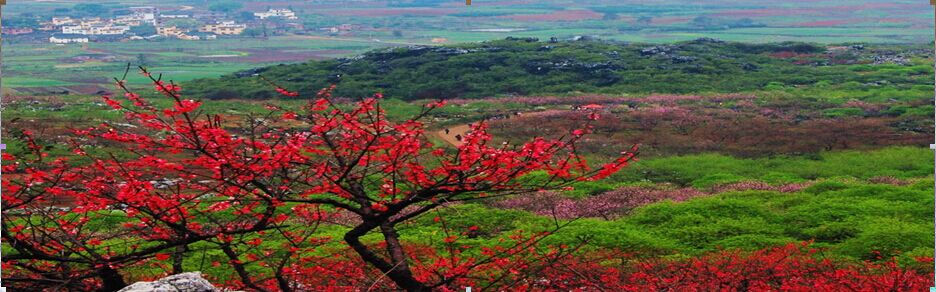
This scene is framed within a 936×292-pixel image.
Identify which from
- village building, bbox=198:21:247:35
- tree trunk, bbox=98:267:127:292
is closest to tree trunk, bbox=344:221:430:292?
Answer: tree trunk, bbox=98:267:127:292

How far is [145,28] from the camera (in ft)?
572

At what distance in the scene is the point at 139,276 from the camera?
1650 cm

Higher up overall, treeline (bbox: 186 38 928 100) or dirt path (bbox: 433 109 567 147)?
treeline (bbox: 186 38 928 100)

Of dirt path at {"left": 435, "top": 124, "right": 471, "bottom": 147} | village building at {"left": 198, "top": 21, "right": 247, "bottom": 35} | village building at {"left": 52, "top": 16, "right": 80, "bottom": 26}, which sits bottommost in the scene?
dirt path at {"left": 435, "top": 124, "right": 471, "bottom": 147}

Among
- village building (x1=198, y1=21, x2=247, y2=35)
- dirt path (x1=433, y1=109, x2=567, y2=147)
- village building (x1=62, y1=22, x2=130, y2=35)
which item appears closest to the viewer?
dirt path (x1=433, y1=109, x2=567, y2=147)

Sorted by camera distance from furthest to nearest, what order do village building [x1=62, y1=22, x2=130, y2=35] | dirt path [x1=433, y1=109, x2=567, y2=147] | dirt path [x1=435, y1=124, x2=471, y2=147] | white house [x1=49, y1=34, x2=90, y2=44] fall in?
village building [x1=62, y1=22, x2=130, y2=35] → white house [x1=49, y1=34, x2=90, y2=44] → dirt path [x1=433, y1=109, x2=567, y2=147] → dirt path [x1=435, y1=124, x2=471, y2=147]

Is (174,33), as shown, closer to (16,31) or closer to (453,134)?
(16,31)

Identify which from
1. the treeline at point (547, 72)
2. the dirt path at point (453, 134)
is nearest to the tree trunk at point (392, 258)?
the dirt path at point (453, 134)

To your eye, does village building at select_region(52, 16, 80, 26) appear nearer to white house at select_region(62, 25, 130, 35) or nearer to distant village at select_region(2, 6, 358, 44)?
distant village at select_region(2, 6, 358, 44)

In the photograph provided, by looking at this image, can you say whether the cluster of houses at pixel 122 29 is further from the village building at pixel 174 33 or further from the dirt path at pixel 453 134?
the dirt path at pixel 453 134

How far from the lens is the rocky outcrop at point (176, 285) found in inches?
362

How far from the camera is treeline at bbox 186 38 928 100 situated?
71125 millimetres

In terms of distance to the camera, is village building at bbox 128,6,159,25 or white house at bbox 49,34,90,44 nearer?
white house at bbox 49,34,90,44

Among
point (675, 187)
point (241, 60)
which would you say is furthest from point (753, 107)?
point (241, 60)
